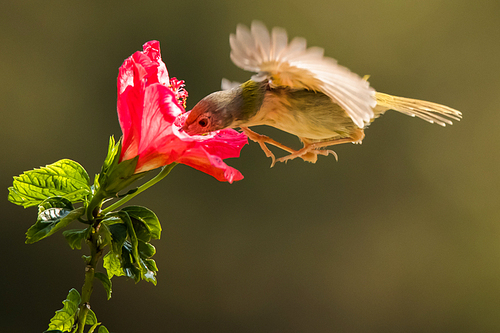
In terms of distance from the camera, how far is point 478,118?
4.60 feet

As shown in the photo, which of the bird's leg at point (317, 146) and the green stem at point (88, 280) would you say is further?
the bird's leg at point (317, 146)

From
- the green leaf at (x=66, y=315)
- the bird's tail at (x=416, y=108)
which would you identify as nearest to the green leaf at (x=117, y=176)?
the green leaf at (x=66, y=315)

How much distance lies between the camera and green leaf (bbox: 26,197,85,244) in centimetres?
33

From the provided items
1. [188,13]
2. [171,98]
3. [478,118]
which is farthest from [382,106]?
[478,118]

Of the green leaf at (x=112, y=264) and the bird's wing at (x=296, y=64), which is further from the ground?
the bird's wing at (x=296, y=64)

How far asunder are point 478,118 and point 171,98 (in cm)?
139

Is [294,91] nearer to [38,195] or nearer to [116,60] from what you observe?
[38,195]

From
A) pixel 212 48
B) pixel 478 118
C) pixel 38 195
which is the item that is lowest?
pixel 38 195

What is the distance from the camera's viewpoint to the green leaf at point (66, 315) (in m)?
0.35

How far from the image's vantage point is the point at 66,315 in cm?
36

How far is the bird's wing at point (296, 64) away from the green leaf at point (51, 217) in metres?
0.21

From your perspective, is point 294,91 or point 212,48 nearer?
point 294,91

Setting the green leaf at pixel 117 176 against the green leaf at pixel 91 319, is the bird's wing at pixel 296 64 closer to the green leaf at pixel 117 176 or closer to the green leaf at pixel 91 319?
the green leaf at pixel 117 176

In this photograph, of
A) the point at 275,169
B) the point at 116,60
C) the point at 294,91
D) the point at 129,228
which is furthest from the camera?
the point at 275,169
